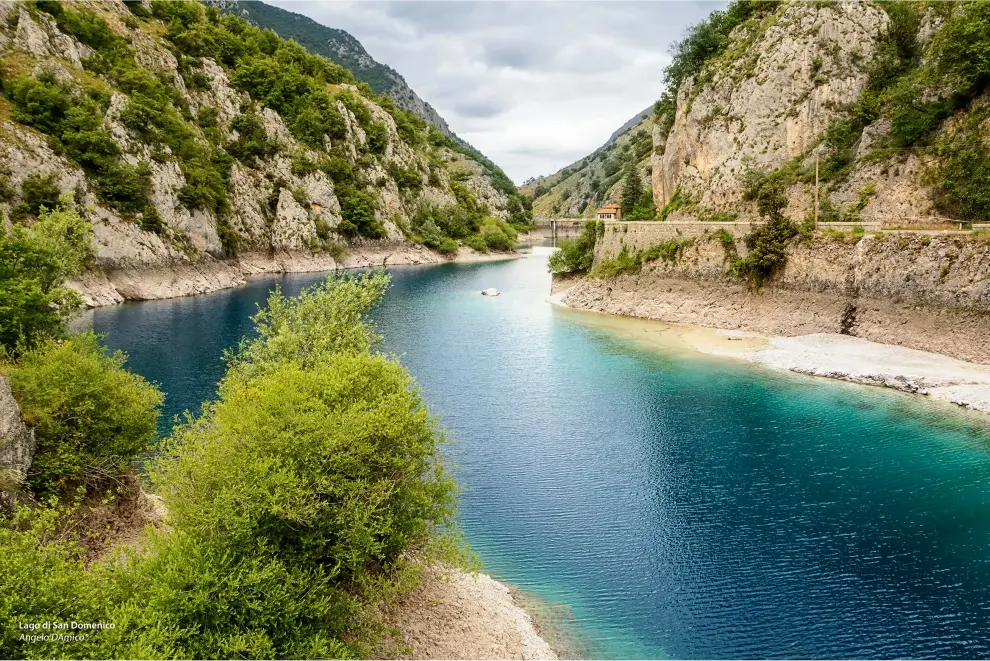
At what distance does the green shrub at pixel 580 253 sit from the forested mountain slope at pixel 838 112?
1016 cm

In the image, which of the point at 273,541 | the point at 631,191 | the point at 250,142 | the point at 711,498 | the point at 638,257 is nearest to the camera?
the point at 273,541

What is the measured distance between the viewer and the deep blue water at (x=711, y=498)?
18.9 meters

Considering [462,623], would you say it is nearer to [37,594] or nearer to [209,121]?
[37,594]

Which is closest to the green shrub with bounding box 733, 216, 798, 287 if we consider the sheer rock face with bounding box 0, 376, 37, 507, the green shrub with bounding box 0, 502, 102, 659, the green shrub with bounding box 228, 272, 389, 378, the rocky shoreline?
the green shrub with bounding box 228, 272, 389, 378

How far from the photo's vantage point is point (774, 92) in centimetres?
6956

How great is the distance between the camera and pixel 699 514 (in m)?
25.9

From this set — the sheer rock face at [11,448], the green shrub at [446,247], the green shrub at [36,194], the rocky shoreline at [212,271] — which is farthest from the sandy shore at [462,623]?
the green shrub at [446,247]

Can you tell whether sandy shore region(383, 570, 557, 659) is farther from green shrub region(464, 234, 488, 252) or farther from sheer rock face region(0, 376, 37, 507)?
green shrub region(464, 234, 488, 252)

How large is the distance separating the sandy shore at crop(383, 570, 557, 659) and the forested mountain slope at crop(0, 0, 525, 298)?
146 ft

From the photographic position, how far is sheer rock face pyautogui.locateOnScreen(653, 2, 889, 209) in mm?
66375

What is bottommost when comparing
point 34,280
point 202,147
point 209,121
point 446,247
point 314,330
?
point 314,330

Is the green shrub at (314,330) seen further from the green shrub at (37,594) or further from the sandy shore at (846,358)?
the sandy shore at (846,358)

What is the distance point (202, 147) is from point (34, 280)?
308 ft

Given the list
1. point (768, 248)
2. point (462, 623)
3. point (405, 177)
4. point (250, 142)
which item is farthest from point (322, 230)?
point (462, 623)
